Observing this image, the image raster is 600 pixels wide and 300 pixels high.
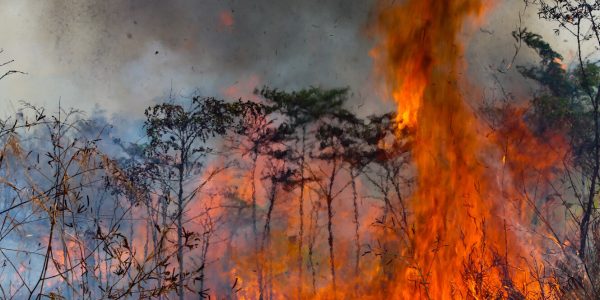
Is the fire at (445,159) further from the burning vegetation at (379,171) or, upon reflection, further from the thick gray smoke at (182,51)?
the thick gray smoke at (182,51)

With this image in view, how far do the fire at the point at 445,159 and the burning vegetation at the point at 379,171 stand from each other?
0.04 meters

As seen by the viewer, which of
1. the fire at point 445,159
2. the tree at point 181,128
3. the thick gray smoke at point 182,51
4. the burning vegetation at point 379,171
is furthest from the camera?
the thick gray smoke at point 182,51

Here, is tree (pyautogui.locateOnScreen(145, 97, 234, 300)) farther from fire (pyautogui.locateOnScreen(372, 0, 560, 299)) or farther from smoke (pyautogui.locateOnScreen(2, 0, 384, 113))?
fire (pyautogui.locateOnScreen(372, 0, 560, 299))

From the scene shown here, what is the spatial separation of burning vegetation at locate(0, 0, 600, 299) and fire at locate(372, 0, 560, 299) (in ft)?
0.14

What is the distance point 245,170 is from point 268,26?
21.1 feet

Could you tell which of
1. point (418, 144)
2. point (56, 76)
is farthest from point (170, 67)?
point (418, 144)

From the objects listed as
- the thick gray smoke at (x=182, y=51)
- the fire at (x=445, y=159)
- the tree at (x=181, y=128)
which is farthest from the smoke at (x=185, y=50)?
the fire at (x=445, y=159)

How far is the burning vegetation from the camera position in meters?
12.8

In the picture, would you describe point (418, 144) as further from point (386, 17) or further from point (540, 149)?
point (540, 149)

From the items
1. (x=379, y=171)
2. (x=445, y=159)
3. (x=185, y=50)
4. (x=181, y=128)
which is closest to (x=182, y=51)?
(x=185, y=50)

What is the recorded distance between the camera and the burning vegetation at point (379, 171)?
42.1ft

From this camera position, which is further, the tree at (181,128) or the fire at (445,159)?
the tree at (181,128)

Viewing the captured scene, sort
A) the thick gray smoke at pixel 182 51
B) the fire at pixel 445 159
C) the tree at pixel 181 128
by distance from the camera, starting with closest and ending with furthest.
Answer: the fire at pixel 445 159 < the tree at pixel 181 128 < the thick gray smoke at pixel 182 51

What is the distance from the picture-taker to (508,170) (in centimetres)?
1648
